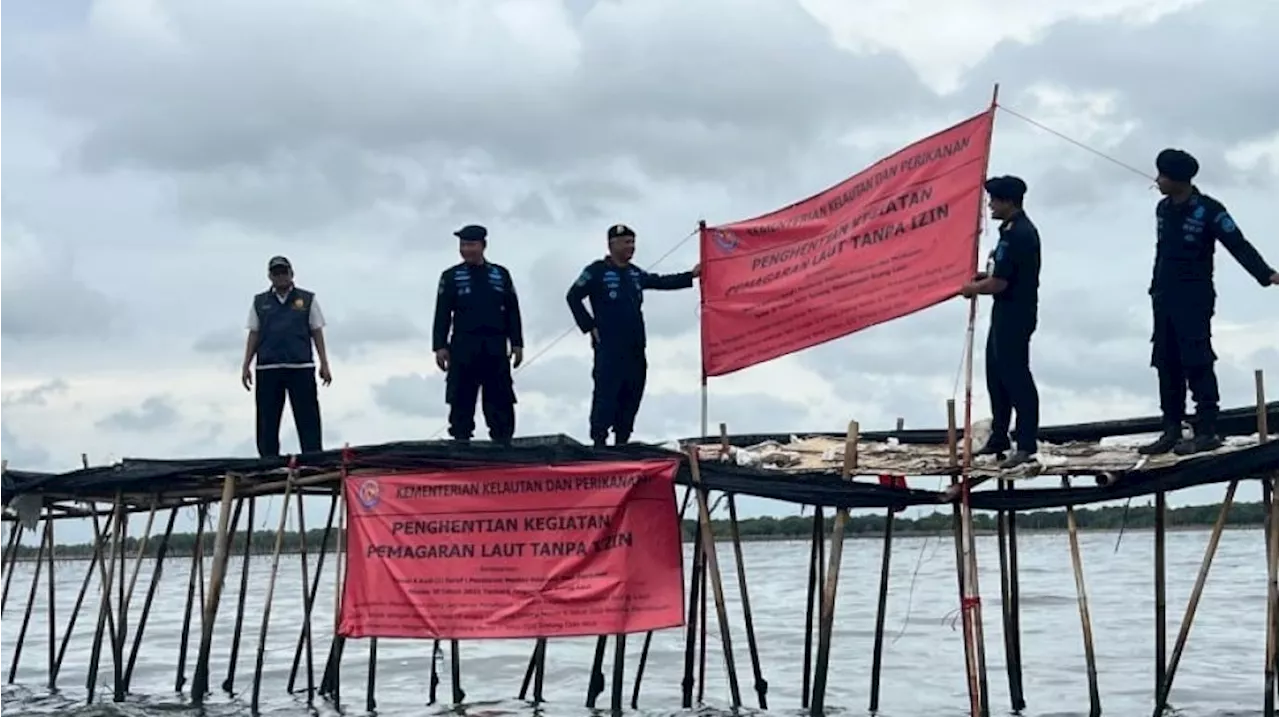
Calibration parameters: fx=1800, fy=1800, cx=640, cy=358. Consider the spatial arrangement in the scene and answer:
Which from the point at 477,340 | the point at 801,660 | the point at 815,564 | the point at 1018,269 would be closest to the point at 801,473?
the point at 1018,269

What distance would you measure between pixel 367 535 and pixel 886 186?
4767 millimetres

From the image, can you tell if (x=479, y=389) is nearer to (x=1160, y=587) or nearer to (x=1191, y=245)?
(x=1160, y=587)

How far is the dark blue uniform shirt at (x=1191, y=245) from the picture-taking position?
12000 millimetres

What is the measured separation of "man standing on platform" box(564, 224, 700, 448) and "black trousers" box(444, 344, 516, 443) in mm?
805

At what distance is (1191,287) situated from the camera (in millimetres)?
12195

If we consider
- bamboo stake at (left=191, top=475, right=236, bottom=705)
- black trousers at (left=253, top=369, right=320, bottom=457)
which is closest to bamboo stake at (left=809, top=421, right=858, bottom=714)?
black trousers at (left=253, top=369, right=320, bottom=457)

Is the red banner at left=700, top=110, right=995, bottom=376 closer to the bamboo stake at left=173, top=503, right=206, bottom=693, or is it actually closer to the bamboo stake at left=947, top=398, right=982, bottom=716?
the bamboo stake at left=947, top=398, right=982, bottom=716

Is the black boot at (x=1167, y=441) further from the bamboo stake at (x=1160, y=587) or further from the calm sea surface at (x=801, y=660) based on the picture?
the calm sea surface at (x=801, y=660)

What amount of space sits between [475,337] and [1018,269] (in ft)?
15.6

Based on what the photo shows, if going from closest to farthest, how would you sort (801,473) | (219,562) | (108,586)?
1. (801,473)
2. (219,562)
3. (108,586)

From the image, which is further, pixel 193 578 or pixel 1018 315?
pixel 193 578

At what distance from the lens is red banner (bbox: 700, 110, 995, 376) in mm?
12156

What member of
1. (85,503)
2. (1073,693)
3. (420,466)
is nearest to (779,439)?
(420,466)

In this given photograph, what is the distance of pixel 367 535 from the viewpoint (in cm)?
1386
